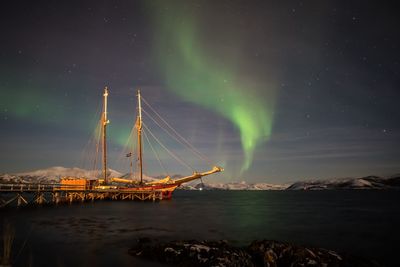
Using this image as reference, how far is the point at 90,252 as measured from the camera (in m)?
19.4

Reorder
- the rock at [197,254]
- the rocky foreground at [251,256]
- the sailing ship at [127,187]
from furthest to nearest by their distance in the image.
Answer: the sailing ship at [127,187] → the rocky foreground at [251,256] → the rock at [197,254]

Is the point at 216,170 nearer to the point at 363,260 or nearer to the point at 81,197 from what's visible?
the point at 81,197

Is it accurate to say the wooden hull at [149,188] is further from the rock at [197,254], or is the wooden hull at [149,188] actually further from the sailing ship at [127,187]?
the rock at [197,254]

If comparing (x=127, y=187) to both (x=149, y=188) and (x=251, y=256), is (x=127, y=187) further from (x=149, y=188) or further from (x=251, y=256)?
(x=251, y=256)

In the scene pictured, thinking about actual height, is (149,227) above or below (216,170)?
below

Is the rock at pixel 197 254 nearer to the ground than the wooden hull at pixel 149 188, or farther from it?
nearer to the ground

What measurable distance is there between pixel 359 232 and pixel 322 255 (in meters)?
22.8

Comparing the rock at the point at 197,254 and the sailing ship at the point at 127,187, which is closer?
the rock at the point at 197,254

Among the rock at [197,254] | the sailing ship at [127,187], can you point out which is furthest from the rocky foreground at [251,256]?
the sailing ship at [127,187]

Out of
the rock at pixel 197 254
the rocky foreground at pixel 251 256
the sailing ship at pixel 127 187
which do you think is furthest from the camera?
the sailing ship at pixel 127 187

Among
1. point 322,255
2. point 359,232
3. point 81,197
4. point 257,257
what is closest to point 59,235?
point 257,257

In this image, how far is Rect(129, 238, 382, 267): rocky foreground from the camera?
49.5 ft

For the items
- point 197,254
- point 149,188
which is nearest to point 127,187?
point 149,188

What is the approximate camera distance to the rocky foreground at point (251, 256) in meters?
15.1
